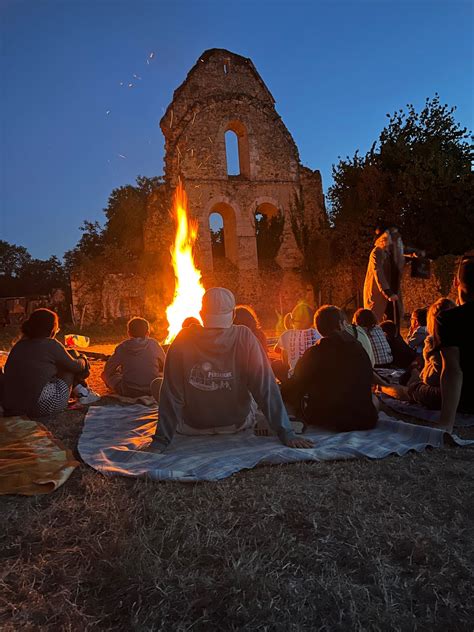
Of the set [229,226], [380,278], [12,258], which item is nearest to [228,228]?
[229,226]

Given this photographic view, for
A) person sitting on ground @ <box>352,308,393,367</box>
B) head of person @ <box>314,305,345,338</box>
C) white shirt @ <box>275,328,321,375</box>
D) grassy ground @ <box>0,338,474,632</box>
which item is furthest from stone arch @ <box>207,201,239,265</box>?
grassy ground @ <box>0,338,474,632</box>

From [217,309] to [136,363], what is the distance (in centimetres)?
305

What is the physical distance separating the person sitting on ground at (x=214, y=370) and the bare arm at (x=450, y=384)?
1400 millimetres

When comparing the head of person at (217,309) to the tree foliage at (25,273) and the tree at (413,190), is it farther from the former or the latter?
the tree foliage at (25,273)

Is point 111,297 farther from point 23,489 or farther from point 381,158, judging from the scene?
point 23,489

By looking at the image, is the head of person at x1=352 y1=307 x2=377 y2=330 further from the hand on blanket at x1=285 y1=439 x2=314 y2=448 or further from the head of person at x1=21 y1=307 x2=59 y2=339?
the head of person at x1=21 y1=307 x2=59 y2=339

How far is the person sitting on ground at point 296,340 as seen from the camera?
578 centimetres

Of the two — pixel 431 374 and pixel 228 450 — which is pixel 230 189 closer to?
pixel 431 374

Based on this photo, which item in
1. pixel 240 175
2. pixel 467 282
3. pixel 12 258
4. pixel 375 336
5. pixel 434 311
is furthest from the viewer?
pixel 12 258

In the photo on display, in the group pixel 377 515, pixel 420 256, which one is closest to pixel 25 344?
pixel 377 515

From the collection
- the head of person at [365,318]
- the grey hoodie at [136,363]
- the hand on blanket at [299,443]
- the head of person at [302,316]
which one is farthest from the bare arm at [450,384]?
the grey hoodie at [136,363]

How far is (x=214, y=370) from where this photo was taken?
12.8 feet

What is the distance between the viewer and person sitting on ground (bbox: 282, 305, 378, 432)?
13.4 feet

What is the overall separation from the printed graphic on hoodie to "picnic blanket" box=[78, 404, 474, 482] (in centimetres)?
51
